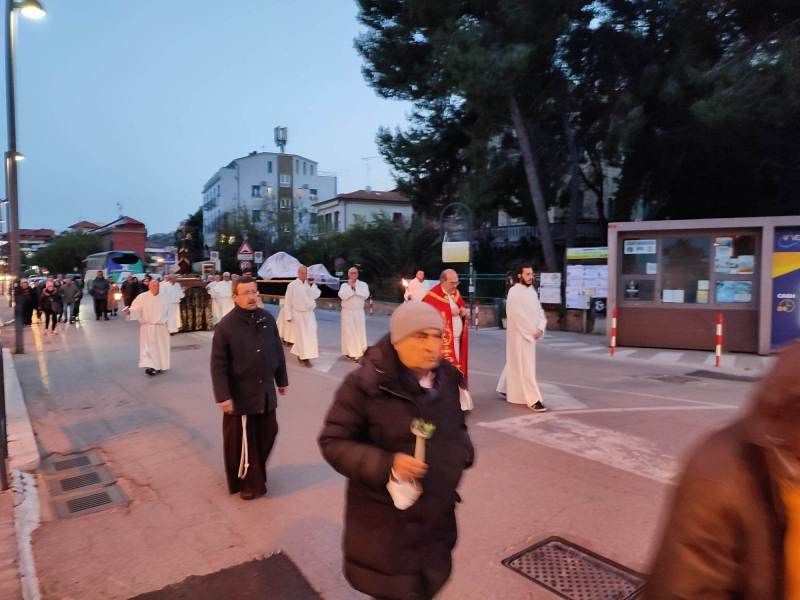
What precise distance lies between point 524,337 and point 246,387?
4210mm

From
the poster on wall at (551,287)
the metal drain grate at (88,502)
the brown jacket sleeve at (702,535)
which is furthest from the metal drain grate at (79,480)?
the poster on wall at (551,287)

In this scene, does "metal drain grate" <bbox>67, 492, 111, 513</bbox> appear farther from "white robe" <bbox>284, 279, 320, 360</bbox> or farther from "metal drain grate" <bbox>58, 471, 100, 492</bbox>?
"white robe" <bbox>284, 279, 320, 360</bbox>

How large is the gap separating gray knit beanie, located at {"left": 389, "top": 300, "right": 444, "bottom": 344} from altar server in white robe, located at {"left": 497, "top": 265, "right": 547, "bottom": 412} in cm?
546

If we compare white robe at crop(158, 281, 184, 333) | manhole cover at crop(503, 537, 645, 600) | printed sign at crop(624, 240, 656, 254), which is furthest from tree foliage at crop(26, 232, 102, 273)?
manhole cover at crop(503, 537, 645, 600)

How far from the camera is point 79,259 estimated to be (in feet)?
245

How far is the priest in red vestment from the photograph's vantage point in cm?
727

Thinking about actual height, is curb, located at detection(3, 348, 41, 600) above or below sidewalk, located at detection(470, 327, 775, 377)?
below

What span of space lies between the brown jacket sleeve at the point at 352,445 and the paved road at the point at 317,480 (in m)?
1.55

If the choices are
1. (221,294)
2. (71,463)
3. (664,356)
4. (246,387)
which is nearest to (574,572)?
(246,387)

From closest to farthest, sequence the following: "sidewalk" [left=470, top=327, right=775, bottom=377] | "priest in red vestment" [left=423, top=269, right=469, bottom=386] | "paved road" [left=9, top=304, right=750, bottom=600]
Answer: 1. "paved road" [left=9, top=304, right=750, bottom=600]
2. "priest in red vestment" [left=423, top=269, right=469, bottom=386]
3. "sidewalk" [left=470, top=327, right=775, bottom=377]

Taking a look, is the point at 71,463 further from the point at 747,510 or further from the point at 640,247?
the point at 640,247

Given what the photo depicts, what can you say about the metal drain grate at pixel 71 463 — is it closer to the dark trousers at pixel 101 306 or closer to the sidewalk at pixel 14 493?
the sidewalk at pixel 14 493

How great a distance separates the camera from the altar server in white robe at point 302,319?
1152 cm

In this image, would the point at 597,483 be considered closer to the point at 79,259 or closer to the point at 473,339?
the point at 473,339
